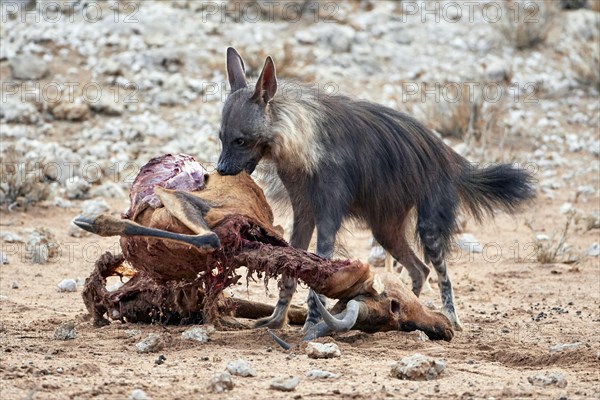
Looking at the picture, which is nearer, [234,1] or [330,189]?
[330,189]

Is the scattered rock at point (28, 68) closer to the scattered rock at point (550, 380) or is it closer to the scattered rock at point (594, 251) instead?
the scattered rock at point (594, 251)

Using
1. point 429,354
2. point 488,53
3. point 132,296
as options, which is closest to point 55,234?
point 132,296

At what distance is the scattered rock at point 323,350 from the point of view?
5434 millimetres

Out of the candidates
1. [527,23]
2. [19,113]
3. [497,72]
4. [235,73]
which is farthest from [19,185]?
[527,23]

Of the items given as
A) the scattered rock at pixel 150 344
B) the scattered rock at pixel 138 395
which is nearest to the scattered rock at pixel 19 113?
the scattered rock at pixel 150 344

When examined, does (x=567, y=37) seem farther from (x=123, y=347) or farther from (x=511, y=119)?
(x=123, y=347)

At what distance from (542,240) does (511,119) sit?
382 centimetres

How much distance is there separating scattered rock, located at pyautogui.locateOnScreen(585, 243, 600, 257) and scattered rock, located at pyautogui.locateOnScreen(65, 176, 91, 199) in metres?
4.98

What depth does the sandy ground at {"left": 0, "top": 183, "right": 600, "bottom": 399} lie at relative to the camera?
4.74 meters

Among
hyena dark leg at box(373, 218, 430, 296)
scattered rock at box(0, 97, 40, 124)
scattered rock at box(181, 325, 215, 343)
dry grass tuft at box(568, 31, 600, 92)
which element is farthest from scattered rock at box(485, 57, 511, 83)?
scattered rock at box(181, 325, 215, 343)

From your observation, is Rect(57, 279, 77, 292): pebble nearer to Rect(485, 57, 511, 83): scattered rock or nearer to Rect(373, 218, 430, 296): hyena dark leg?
Rect(373, 218, 430, 296): hyena dark leg

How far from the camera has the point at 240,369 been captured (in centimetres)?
502

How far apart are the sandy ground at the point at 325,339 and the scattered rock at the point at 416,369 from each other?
0.06m

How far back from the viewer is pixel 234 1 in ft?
50.1
